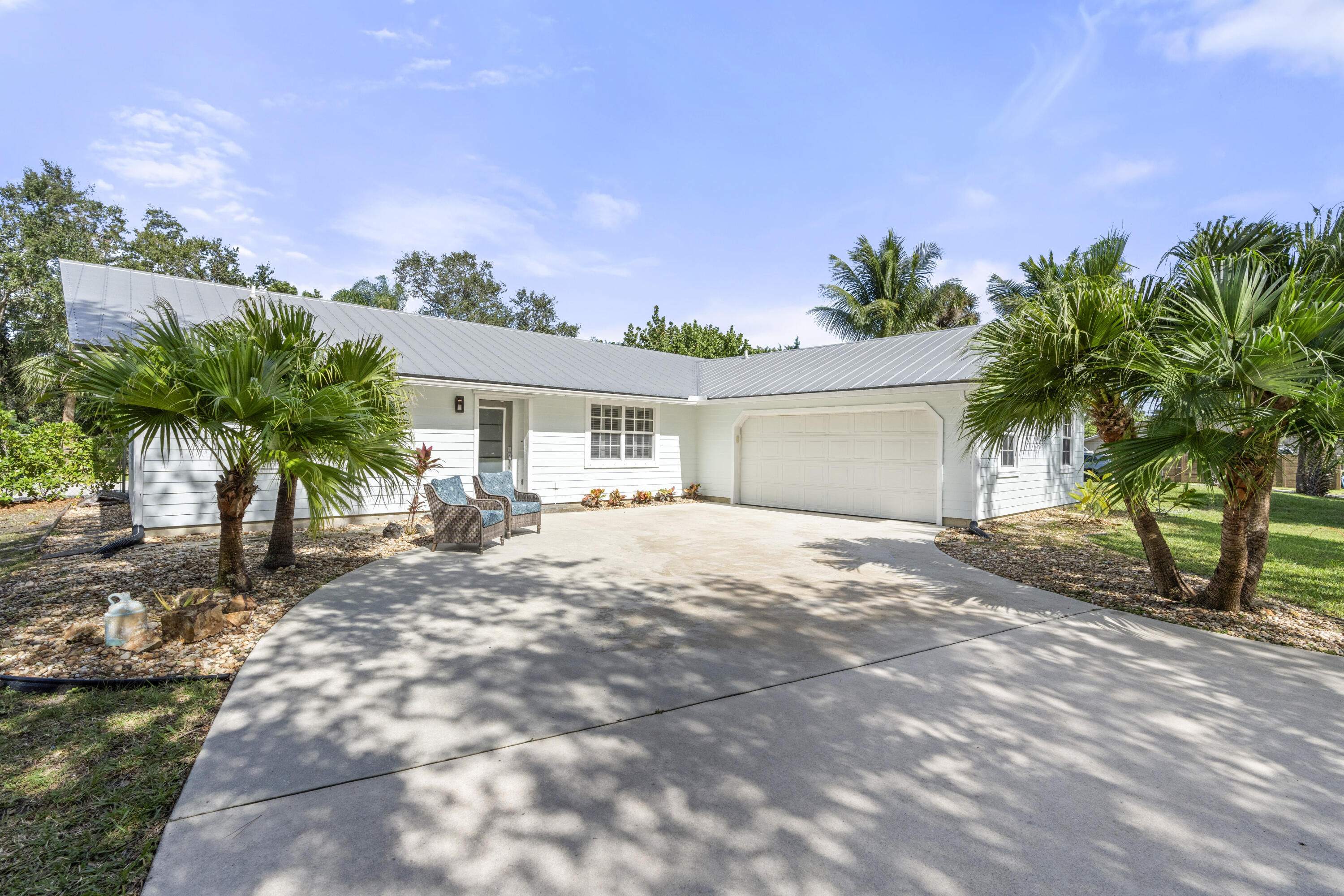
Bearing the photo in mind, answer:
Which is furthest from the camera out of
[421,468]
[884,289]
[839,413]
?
[884,289]

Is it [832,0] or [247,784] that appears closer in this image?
[247,784]

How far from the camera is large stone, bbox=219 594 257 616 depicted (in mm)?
4742

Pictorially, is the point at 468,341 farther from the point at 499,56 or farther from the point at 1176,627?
the point at 1176,627

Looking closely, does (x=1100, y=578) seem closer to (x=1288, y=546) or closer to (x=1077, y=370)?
(x=1077, y=370)

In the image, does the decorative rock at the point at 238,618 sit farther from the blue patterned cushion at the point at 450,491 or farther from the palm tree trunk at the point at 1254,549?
the palm tree trunk at the point at 1254,549

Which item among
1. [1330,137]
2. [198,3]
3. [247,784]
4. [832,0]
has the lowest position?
[247,784]

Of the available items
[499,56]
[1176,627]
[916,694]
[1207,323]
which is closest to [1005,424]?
[1207,323]

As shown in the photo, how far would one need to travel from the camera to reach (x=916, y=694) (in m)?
3.70

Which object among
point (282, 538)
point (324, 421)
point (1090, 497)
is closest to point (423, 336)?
point (282, 538)

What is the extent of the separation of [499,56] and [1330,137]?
46.5 feet

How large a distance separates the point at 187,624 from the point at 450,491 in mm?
4224

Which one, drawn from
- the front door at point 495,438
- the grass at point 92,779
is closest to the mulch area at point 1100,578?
the grass at point 92,779

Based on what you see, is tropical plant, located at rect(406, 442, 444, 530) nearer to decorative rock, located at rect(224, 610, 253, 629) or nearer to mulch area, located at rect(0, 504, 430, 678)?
mulch area, located at rect(0, 504, 430, 678)

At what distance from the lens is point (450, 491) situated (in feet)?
28.1
